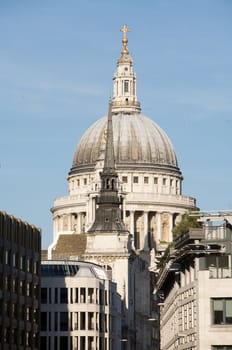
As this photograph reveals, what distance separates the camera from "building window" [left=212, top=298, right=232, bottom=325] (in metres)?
116

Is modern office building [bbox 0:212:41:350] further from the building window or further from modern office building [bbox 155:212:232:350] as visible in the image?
the building window

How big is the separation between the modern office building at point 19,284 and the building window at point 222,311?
53057 millimetres

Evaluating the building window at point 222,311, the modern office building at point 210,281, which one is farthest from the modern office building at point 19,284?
the building window at point 222,311

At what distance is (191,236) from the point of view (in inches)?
4734

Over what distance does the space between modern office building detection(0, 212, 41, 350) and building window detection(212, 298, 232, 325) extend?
53.1m

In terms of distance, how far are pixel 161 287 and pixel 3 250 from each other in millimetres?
19867

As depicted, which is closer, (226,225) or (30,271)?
(226,225)

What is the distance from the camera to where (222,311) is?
11594cm

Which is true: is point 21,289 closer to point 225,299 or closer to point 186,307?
point 186,307

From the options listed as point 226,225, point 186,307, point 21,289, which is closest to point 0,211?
point 21,289

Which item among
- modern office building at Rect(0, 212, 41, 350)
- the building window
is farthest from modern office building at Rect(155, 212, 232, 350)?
modern office building at Rect(0, 212, 41, 350)

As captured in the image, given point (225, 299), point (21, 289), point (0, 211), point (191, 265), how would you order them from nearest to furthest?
point (225, 299)
point (191, 265)
point (0, 211)
point (21, 289)

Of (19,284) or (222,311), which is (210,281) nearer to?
(222,311)

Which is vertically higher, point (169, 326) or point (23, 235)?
point (23, 235)
